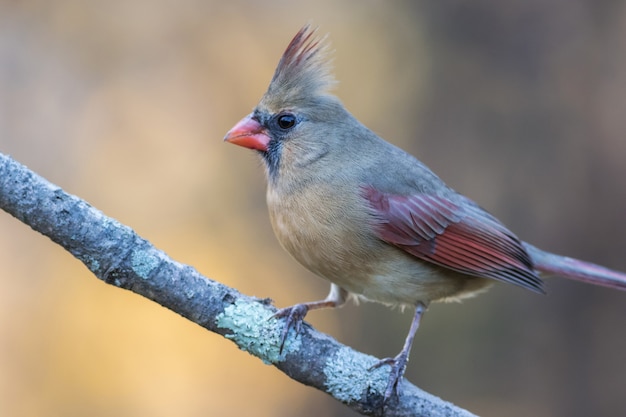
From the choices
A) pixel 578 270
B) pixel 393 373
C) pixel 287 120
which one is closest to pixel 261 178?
pixel 287 120

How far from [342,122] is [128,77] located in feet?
10.1

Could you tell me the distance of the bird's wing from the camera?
313cm

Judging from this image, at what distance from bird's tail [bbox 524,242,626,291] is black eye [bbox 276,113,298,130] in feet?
4.53

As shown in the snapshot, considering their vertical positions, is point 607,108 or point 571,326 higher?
point 607,108

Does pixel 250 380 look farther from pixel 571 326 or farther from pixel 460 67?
pixel 460 67

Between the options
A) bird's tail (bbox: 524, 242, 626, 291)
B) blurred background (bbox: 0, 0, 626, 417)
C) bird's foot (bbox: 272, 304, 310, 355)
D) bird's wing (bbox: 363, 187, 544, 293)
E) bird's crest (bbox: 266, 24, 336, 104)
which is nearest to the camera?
bird's foot (bbox: 272, 304, 310, 355)

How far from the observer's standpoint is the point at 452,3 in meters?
5.50

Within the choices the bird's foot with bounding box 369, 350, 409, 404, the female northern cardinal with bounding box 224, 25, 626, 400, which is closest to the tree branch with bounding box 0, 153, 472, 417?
the bird's foot with bounding box 369, 350, 409, 404

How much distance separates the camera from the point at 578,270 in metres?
3.67

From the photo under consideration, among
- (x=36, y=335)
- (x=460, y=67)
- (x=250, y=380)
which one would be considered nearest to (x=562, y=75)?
(x=460, y=67)

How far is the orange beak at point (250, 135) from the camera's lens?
3.29 m

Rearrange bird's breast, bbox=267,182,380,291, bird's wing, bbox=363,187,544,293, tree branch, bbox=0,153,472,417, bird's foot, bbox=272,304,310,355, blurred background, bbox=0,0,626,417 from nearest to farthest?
tree branch, bbox=0,153,472,417 < bird's foot, bbox=272,304,310,355 < bird's breast, bbox=267,182,380,291 < bird's wing, bbox=363,187,544,293 < blurred background, bbox=0,0,626,417

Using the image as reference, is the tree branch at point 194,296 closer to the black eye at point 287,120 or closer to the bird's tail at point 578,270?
the black eye at point 287,120

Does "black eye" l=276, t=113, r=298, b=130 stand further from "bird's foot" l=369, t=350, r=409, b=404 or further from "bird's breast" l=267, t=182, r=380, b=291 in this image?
"bird's foot" l=369, t=350, r=409, b=404
